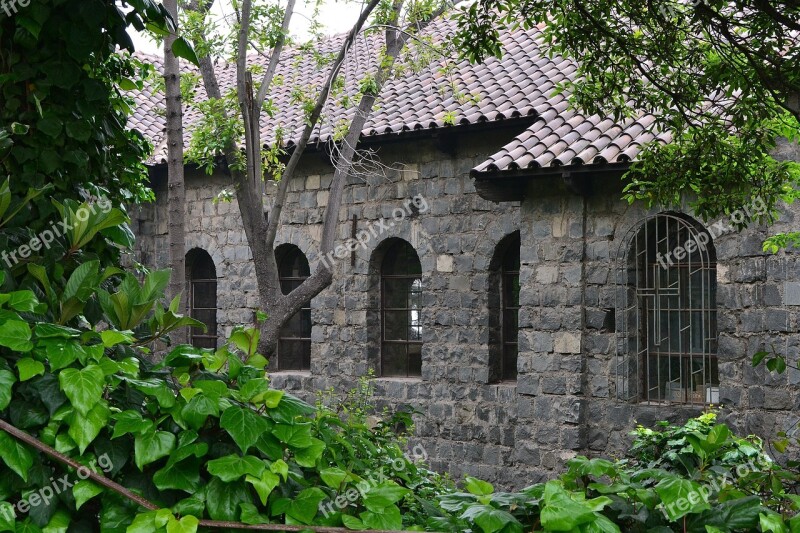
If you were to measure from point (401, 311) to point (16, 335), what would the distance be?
9.12m

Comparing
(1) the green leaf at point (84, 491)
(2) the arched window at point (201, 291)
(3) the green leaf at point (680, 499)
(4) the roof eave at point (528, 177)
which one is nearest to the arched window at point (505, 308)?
(4) the roof eave at point (528, 177)

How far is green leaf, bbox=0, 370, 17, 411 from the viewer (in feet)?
5.44

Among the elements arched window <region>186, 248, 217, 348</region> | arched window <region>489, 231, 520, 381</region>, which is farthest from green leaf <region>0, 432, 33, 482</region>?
arched window <region>186, 248, 217, 348</region>

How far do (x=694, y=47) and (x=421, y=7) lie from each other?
12.9 feet

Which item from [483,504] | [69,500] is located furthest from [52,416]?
[483,504]

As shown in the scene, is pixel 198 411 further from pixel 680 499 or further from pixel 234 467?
pixel 680 499

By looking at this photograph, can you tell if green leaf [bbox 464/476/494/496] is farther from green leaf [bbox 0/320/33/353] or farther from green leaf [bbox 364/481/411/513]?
green leaf [bbox 0/320/33/353]

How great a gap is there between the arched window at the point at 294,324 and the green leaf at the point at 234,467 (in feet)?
33.0

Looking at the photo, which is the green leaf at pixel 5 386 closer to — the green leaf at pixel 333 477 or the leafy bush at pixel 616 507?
the green leaf at pixel 333 477

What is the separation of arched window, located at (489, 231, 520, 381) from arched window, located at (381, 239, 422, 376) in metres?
1.21

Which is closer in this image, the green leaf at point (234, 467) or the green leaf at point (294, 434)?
the green leaf at point (234, 467)

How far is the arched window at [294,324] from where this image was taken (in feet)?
38.6

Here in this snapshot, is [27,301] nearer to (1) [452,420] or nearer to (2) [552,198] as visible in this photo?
(2) [552,198]

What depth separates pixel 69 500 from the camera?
171 cm
